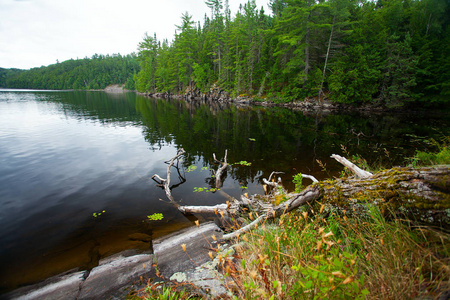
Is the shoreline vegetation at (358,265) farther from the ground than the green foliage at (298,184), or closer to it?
farther from the ground

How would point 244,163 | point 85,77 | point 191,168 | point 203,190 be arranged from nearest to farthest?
point 203,190 → point 191,168 → point 244,163 → point 85,77

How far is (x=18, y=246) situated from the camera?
181 inches

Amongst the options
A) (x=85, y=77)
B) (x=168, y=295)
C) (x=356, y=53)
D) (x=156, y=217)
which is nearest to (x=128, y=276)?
(x=168, y=295)

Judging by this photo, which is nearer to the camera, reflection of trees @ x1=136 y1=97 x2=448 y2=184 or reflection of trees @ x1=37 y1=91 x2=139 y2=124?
reflection of trees @ x1=136 y1=97 x2=448 y2=184

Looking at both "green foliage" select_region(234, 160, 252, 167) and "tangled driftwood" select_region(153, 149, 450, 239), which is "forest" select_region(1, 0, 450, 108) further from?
"tangled driftwood" select_region(153, 149, 450, 239)

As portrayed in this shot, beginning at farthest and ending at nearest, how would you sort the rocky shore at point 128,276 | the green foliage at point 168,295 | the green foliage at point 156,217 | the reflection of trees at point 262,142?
the reflection of trees at point 262,142 → the green foliage at point 156,217 → the rocky shore at point 128,276 → the green foliage at point 168,295

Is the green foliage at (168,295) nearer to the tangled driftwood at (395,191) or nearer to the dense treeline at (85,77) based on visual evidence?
the tangled driftwood at (395,191)

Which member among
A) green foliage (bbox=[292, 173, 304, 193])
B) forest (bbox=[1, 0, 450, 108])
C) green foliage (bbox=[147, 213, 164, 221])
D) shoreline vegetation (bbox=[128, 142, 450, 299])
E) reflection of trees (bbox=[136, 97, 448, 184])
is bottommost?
green foliage (bbox=[147, 213, 164, 221])

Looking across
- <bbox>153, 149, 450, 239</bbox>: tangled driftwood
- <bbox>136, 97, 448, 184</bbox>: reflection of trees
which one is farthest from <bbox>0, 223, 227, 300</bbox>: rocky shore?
<bbox>136, 97, 448, 184</bbox>: reflection of trees

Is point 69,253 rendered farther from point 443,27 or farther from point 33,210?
point 443,27

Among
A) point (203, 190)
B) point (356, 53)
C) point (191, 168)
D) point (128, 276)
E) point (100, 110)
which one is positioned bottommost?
point (203, 190)

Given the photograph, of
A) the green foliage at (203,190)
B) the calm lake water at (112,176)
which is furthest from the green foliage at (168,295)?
the green foliage at (203,190)

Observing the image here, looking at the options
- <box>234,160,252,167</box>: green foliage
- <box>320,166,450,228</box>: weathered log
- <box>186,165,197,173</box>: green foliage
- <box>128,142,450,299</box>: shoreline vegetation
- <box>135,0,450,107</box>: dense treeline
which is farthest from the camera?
<box>135,0,450,107</box>: dense treeline

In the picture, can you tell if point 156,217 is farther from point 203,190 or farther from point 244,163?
point 244,163
